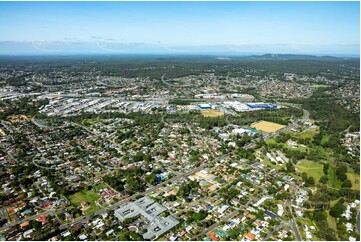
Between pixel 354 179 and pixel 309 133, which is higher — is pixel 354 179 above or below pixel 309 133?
below

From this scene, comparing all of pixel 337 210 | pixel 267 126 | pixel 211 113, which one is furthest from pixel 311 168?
pixel 211 113

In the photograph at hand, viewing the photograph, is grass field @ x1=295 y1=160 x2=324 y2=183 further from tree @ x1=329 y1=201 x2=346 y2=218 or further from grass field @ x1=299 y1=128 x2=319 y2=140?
grass field @ x1=299 y1=128 x2=319 y2=140

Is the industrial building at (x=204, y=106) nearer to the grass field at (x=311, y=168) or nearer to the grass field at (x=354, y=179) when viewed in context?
the grass field at (x=311, y=168)

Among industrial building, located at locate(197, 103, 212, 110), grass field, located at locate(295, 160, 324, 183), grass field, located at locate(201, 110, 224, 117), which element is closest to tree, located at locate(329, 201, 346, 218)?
grass field, located at locate(295, 160, 324, 183)

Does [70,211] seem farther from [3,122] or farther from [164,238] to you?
[3,122]

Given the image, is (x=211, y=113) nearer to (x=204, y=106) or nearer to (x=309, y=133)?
(x=204, y=106)

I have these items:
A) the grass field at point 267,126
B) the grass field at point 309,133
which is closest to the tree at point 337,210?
the grass field at point 309,133
